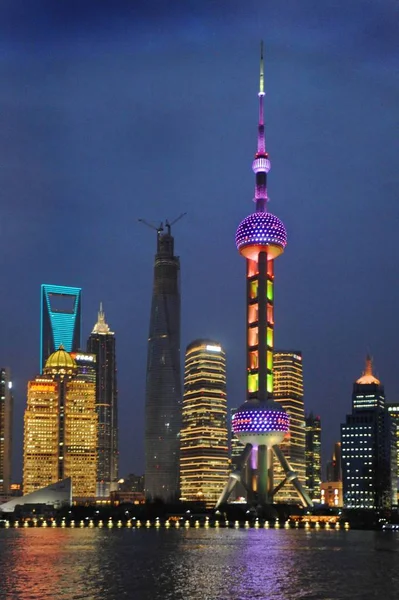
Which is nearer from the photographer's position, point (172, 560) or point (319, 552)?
point (172, 560)

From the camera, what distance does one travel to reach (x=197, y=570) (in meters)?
104

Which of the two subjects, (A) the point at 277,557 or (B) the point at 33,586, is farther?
(A) the point at 277,557

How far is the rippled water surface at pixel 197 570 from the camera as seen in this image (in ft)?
273

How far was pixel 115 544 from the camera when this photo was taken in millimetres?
152875

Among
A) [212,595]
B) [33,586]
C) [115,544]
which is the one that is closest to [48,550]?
[115,544]

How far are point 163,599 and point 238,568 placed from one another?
28.0 m

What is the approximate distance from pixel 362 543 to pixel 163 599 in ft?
291

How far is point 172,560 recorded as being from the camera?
11706 centimetres

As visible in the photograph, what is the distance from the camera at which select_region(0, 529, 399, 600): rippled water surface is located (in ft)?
273

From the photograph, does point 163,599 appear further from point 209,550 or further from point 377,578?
point 209,550

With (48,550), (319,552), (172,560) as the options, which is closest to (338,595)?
(172,560)

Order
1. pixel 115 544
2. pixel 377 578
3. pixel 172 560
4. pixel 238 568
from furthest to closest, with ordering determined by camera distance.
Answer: pixel 115 544, pixel 172 560, pixel 238 568, pixel 377 578

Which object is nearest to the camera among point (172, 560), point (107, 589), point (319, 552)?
point (107, 589)

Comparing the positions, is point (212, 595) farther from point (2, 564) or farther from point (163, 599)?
point (2, 564)
